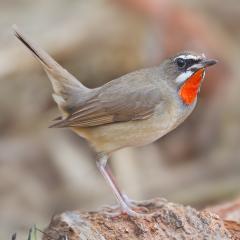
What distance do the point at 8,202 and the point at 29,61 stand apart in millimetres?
1732

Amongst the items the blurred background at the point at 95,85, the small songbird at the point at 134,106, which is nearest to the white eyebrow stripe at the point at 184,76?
the small songbird at the point at 134,106

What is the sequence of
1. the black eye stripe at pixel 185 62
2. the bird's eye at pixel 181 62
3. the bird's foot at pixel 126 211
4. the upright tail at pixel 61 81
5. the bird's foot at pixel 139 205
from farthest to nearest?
the upright tail at pixel 61 81
the bird's eye at pixel 181 62
the black eye stripe at pixel 185 62
the bird's foot at pixel 139 205
the bird's foot at pixel 126 211

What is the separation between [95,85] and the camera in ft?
38.1

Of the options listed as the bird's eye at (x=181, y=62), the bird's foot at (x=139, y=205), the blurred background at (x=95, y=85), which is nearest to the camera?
the bird's foot at (x=139, y=205)

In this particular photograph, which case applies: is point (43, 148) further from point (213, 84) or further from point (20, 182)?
point (213, 84)

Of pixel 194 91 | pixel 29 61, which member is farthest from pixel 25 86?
pixel 194 91

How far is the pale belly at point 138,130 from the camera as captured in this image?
690 cm

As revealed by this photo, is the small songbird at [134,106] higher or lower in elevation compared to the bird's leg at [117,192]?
higher

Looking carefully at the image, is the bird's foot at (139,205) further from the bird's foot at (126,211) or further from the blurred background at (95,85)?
the blurred background at (95,85)

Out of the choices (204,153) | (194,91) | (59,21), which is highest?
(59,21)

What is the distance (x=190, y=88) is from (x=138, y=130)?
0.54 metres

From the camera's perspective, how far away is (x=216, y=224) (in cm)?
599

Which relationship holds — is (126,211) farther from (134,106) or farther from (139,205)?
(134,106)

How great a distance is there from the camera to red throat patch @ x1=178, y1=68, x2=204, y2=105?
274 inches
